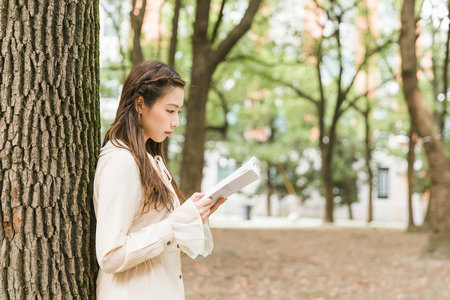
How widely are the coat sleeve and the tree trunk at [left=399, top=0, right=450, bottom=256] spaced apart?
9553mm

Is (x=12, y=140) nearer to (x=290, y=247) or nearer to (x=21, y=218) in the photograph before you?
(x=21, y=218)

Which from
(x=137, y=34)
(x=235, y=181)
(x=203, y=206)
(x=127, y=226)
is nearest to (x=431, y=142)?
(x=137, y=34)

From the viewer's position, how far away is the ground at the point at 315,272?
8203mm

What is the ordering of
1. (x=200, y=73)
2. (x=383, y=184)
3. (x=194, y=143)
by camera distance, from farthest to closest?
(x=383, y=184) → (x=194, y=143) → (x=200, y=73)

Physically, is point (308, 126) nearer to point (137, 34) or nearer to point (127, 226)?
point (137, 34)

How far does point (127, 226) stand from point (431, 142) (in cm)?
1002

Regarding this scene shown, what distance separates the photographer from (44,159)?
2.51 m

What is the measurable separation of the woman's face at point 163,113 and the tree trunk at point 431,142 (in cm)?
948

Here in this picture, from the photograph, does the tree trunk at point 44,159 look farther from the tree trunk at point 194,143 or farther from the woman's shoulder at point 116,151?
the tree trunk at point 194,143

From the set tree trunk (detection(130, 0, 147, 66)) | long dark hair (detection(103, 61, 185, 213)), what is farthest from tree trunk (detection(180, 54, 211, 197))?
long dark hair (detection(103, 61, 185, 213))

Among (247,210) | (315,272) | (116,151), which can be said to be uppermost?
(116,151)

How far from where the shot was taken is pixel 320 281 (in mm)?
9266

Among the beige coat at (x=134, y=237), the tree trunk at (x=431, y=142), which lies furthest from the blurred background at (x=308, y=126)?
the beige coat at (x=134, y=237)

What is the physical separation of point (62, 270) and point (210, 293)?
19.1 feet
